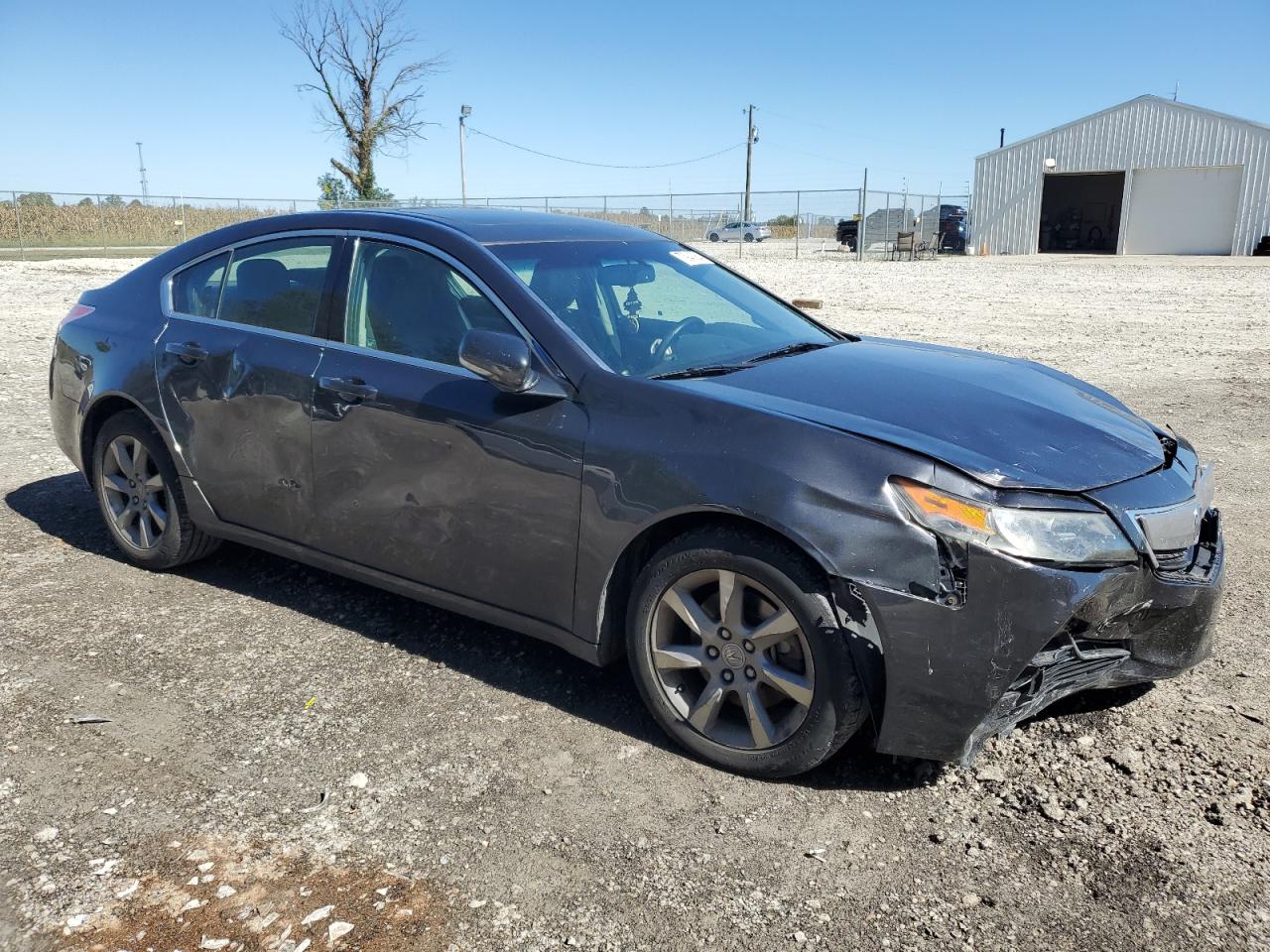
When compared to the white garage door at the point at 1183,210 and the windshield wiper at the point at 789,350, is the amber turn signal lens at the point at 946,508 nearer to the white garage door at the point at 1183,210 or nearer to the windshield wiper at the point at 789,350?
the windshield wiper at the point at 789,350

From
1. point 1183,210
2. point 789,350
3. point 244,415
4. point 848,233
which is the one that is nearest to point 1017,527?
point 789,350

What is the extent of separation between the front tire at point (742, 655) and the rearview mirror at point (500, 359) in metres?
0.73

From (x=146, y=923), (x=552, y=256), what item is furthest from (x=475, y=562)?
(x=146, y=923)

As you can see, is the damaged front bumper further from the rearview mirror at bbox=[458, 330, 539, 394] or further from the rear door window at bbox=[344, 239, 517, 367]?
the rear door window at bbox=[344, 239, 517, 367]

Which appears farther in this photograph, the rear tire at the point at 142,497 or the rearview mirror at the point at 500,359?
the rear tire at the point at 142,497

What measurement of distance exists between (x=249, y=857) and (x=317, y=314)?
2.12m

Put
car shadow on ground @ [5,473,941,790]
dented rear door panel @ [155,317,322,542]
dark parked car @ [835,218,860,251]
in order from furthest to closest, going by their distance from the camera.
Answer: dark parked car @ [835,218,860,251] < dented rear door panel @ [155,317,322,542] < car shadow on ground @ [5,473,941,790]

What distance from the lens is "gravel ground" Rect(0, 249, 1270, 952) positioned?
2543 mm

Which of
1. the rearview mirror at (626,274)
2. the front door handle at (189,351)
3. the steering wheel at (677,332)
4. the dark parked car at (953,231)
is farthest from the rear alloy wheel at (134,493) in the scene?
the dark parked car at (953,231)

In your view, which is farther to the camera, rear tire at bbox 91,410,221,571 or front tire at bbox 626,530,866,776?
rear tire at bbox 91,410,221,571

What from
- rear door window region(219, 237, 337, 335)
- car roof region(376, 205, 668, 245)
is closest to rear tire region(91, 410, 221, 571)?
rear door window region(219, 237, 337, 335)

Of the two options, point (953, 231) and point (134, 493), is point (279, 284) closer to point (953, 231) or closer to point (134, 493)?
point (134, 493)

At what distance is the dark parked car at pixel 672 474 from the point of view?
2.81 metres

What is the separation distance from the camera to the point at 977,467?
9.35 ft
